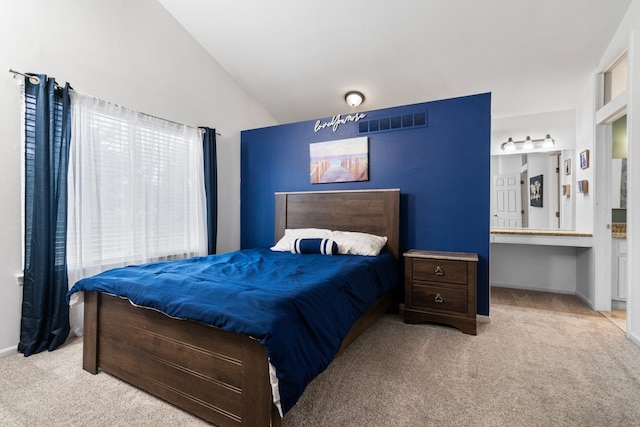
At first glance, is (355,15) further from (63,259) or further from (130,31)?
(63,259)

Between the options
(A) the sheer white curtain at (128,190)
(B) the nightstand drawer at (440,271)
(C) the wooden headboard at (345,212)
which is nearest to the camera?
(A) the sheer white curtain at (128,190)

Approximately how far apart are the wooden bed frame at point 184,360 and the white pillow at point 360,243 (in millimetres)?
655

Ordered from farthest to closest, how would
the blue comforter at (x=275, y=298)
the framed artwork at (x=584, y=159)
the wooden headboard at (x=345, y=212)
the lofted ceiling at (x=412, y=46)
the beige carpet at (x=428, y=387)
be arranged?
the framed artwork at (x=584, y=159)
the wooden headboard at (x=345, y=212)
the lofted ceiling at (x=412, y=46)
the beige carpet at (x=428, y=387)
the blue comforter at (x=275, y=298)

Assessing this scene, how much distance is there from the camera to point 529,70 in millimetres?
3262

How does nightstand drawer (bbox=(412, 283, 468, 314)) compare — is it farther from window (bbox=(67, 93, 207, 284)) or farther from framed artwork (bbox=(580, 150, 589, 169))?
window (bbox=(67, 93, 207, 284))

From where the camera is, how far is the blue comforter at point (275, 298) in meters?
1.31

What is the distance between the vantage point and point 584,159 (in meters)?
3.52

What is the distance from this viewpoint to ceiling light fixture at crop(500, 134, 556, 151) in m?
4.04

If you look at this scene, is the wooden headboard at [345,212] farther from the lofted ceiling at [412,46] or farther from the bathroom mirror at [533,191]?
the bathroom mirror at [533,191]

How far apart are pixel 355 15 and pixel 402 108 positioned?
1.04 metres

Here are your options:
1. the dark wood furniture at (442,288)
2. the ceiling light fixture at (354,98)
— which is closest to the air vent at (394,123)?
the ceiling light fixture at (354,98)

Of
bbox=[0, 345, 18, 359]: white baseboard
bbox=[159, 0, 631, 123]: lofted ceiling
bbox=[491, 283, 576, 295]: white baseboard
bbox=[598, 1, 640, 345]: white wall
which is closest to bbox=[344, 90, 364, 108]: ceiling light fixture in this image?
bbox=[159, 0, 631, 123]: lofted ceiling

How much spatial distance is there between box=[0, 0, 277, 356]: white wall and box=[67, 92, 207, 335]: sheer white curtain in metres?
0.24

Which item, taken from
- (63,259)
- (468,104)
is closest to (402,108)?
(468,104)
